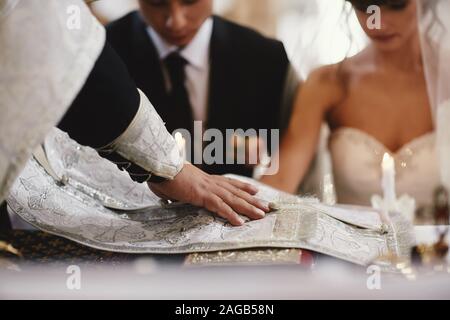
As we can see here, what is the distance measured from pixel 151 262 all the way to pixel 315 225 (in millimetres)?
286

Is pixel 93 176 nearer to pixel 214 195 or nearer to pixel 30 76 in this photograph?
pixel 214 195

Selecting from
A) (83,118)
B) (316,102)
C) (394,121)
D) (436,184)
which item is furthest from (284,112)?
(83,118)

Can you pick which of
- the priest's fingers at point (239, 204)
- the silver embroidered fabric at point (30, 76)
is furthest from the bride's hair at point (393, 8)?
the silver embroidered fabric at point (30, 76)

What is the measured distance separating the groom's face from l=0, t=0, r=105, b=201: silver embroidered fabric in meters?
0.37

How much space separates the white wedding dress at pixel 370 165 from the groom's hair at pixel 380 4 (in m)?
0.25

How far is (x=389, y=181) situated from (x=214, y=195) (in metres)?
0.43

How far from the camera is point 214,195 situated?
1.08 m

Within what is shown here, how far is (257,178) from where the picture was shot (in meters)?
1.30

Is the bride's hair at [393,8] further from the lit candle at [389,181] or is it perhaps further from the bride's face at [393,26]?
the lit candle at [389,181]

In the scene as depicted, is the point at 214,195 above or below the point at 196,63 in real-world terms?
below

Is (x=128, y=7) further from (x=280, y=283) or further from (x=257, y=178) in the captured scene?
(x=280, y=283)

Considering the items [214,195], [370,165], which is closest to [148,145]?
[214,195]

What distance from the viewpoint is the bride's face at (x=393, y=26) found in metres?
1.26

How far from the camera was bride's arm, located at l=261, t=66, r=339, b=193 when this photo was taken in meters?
1.29
